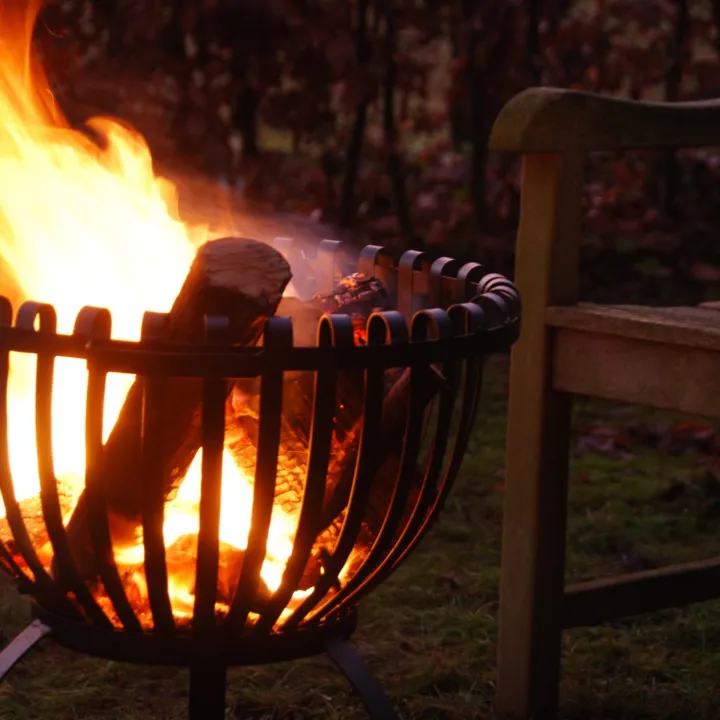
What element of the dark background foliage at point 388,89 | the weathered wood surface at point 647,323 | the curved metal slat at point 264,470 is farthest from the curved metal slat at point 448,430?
the dark background foliage at point 388,89

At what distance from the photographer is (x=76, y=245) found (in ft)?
6.33

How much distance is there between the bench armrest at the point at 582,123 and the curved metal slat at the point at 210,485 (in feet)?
2.63

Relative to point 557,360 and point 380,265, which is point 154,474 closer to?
point 380,265

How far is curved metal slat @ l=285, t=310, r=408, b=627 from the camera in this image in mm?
1466

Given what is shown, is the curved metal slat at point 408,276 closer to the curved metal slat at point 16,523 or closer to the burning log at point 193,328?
the burning log at point 193,328

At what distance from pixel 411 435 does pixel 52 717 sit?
1028 mm

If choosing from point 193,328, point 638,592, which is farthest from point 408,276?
point 638,592

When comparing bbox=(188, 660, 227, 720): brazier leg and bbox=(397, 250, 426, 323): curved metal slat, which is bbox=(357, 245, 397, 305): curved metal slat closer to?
bbox=(397, 250, 426, 323): curved metal slat

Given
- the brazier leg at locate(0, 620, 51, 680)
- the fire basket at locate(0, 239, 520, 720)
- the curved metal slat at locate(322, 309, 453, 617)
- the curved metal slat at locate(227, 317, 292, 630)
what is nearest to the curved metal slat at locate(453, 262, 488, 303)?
the fire basket at locate(0, 239, 520, 720)

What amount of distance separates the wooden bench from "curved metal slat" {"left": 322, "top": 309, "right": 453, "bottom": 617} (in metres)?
0.53

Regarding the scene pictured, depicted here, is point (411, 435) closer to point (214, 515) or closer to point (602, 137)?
point (214, 515)

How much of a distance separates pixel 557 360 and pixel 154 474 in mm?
868

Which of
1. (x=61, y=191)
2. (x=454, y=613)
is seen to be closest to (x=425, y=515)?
(x=61, y=191)

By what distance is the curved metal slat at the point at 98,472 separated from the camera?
140cm
